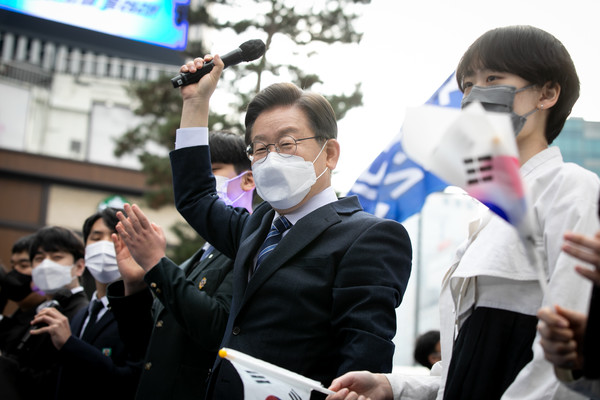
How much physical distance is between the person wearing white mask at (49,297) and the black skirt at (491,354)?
112 inches

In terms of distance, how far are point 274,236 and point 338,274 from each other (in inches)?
15.0

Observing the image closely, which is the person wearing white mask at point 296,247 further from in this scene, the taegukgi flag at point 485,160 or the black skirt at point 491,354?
the taegukgi flag at point 485,160

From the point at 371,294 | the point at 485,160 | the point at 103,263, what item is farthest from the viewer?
the point at 103,263

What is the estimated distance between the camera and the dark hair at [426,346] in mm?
4910

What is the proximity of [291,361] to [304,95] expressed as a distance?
104cm

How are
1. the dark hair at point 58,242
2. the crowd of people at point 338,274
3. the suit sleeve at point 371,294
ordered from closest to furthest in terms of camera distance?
the crowd of people at point 338,274 → the suit sleeve at point 371,294 → the dark hair at point 58,242

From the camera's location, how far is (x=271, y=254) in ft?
7.13

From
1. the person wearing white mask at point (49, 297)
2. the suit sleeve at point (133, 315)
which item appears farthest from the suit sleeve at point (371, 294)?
the person wearing white mask at point (49, 297)

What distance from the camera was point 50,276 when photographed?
14.2 feet

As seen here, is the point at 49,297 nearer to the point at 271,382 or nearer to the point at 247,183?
the point at 247,183

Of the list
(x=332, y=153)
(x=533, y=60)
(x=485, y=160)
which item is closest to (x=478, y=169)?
(x=485, y=160)

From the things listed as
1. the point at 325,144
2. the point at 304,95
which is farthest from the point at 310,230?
the point at 304,95

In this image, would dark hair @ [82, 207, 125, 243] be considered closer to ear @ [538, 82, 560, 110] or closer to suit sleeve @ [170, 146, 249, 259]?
suit sleeve @ [170, 146, 249, 259]

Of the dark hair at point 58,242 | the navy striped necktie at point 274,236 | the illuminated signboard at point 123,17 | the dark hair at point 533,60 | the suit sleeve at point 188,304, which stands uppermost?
the illuminated signboard at point 123,17
